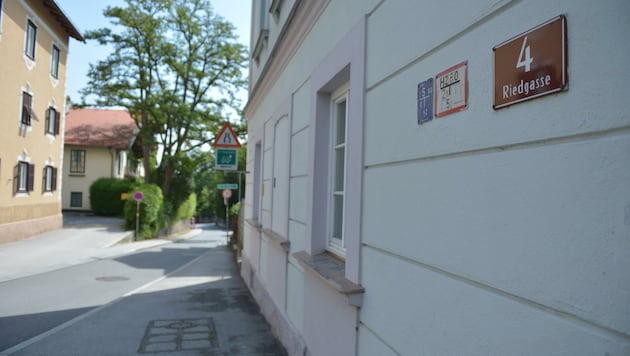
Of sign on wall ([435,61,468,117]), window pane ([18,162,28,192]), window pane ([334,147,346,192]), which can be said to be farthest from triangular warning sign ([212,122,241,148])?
window pane ([18,162,28,192])

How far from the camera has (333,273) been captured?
3453 millimetres

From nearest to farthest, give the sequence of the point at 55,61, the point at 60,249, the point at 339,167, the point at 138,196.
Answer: the point at 339,167 < the point at 60,249 < the point at 55,61 < the point at 138,196

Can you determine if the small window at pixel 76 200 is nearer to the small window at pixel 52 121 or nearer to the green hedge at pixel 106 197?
the green hedge at pixel 106 197

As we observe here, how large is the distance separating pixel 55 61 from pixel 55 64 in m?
0.14

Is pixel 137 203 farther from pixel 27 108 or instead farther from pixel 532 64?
pixel 532 64

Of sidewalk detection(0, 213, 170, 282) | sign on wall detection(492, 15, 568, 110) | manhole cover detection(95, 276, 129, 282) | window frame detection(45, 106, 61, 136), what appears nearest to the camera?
sign on wall detection(492, 15, 568, 110)

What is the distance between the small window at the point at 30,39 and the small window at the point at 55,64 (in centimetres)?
218

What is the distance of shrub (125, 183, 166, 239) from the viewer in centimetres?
2502

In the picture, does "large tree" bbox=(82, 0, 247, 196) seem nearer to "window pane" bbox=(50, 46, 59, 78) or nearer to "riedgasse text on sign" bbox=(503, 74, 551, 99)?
"window pane" bbox=(50, 46, 59, 78)

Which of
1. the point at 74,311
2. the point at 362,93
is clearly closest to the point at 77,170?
the point at 74,311

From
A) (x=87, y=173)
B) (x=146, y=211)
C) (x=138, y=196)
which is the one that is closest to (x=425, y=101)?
(x=138, y=196)

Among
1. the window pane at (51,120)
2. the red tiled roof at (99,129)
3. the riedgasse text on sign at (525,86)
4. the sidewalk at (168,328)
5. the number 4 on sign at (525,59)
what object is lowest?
the sidewalk at (168,328)

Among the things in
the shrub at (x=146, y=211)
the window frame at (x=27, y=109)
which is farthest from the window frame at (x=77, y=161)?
the window frame at (x=27, y=109)

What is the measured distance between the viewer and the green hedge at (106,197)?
3197cm
